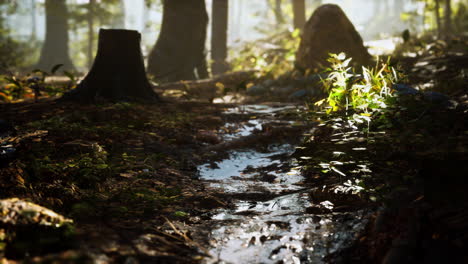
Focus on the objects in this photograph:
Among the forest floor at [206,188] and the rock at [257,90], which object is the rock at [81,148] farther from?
the rock at [257,90]

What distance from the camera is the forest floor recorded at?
1947 mm

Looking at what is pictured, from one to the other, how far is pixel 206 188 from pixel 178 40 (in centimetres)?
808

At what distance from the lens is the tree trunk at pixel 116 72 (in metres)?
6.07

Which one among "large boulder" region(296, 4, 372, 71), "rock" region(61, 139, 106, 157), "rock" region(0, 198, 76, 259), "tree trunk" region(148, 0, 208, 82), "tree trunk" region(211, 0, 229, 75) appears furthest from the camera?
"tree trunk" region(211, 0, 229, 75)

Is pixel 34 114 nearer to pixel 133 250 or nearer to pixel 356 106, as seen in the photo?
pixel 133 250

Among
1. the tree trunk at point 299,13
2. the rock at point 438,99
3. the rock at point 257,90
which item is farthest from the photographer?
the tree trunk at point 299,13

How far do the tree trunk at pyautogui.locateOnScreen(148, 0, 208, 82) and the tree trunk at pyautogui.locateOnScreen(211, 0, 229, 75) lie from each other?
9.06ft

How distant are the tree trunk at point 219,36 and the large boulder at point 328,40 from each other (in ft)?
16.9

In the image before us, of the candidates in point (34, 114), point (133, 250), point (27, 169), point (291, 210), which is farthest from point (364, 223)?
point (34, 114)

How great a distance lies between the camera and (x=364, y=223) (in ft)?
7.84

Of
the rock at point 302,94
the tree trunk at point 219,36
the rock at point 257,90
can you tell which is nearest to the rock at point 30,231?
the rock at point 302,94

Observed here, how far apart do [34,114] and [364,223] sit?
15.0ft

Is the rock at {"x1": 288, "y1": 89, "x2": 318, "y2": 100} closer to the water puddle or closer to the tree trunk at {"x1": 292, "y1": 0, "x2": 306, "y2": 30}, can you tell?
the water puddle

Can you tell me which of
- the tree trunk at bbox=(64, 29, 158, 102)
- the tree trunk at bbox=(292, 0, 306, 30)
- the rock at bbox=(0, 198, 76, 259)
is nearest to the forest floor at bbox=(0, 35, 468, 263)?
the rock at bbox=(0, 198, 76, 259)
